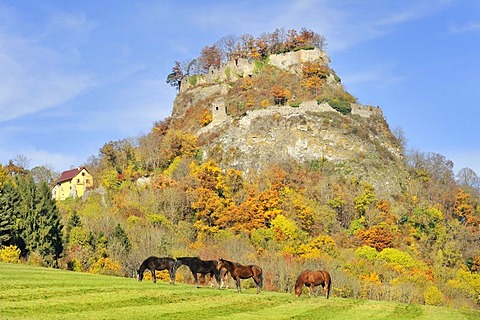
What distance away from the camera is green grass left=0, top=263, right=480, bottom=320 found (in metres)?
20.5

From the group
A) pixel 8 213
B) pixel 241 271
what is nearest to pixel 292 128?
pixel 8 213

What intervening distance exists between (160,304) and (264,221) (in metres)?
70.4

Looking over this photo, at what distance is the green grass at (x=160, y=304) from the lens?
2050 cm

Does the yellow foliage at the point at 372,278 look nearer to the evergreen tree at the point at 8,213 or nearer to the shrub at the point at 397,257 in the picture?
the shrub at the point at 397,257

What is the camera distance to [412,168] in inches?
4724

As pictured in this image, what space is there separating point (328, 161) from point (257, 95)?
24.3 metres

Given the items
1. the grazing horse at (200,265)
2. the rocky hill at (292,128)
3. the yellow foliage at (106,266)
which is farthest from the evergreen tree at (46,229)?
the rocky hill at (292,128)

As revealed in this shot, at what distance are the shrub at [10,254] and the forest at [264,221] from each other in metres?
0.25

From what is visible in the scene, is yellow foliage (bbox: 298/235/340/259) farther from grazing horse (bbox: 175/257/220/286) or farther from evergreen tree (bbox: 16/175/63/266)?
grazing horse (bbox: 175/257/220/286)

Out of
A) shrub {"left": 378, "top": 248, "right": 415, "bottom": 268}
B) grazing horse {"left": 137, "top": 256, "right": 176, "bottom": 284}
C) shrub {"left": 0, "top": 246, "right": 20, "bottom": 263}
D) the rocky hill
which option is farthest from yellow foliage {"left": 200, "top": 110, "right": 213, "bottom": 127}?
grazing horse {"left": 137, "top": 256, "right": 176, "bottom": 284}

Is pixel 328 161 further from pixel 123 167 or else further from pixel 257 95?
pixel 123 167

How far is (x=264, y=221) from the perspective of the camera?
305ft

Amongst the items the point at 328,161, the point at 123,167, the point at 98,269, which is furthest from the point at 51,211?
the point at 328,161

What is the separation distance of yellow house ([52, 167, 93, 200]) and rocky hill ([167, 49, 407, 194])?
854 inches
